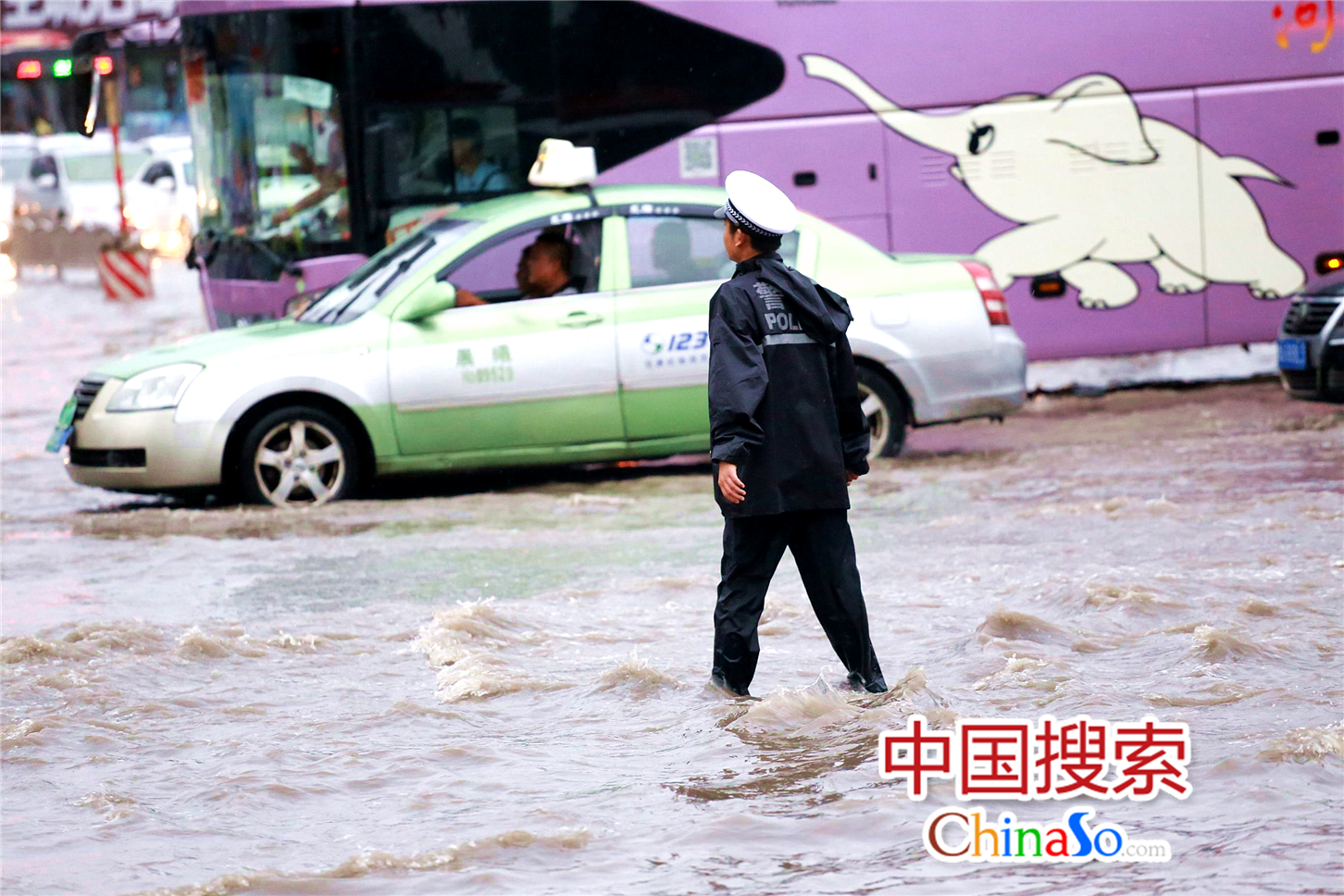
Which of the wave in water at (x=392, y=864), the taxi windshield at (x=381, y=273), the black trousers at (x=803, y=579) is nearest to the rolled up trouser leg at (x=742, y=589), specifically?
the black trousers at (x=803, y=579)

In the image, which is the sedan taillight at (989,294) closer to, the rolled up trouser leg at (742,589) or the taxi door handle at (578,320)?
the taxi door handle at (578,320)

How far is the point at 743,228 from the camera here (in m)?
5.07

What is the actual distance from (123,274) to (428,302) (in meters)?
15.5

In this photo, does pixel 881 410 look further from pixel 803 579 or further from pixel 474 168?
pixel 803 579

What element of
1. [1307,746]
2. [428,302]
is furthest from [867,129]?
[1307,746]

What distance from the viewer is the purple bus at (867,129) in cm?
1139

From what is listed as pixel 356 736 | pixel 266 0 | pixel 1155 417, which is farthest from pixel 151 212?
pixel 356 736

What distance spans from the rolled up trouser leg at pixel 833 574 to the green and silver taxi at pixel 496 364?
423 cm

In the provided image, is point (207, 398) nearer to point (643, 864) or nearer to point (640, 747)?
point (640, 747)

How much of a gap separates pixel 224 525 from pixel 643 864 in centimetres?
506

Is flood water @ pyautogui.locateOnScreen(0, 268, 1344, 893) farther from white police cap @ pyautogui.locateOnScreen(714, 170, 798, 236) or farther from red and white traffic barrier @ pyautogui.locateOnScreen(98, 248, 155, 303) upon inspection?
red and white traffic barrier @ pyautogui.locateOnScreen(98, 248, 155, 303)

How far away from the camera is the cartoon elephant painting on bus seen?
12070mm

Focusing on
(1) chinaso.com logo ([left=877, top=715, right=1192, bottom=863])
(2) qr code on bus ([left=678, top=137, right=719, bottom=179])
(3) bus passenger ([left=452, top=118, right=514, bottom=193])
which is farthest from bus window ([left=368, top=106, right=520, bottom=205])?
(1) chinaso.com logo ([left=877, top=715, right=1192, bottom=863])

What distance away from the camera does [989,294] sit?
32.7ft
